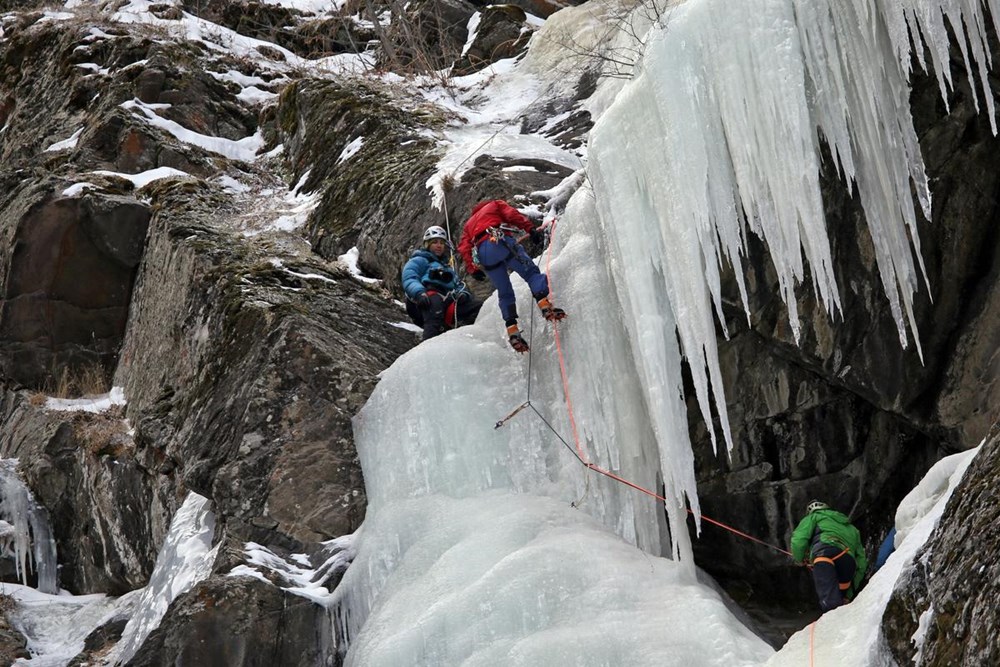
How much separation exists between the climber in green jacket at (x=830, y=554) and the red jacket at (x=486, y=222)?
9.22ft

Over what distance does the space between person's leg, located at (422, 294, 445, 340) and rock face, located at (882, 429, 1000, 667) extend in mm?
4939

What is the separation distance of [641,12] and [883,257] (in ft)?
14.2

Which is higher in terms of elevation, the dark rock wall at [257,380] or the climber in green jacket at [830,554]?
the dark rock wall at [257,380]

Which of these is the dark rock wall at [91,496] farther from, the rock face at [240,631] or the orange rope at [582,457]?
the orange rope at [582,457]

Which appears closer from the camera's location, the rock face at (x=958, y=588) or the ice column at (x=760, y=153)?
the rock face at (x=958, y=588)

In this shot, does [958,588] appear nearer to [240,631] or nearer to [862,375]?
[862,375]

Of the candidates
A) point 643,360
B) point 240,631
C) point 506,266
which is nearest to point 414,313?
point 506,266

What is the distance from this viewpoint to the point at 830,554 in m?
6.61

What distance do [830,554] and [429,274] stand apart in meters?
3.65

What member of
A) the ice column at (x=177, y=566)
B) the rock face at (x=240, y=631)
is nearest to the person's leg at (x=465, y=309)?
the ice column at (x=177, y=566)

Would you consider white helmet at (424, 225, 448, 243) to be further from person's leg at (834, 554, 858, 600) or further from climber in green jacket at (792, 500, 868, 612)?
person's leg at (834, 554, 858, 600)

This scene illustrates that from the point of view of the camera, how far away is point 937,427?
23.6 feet

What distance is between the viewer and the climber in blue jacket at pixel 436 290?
27.8ft

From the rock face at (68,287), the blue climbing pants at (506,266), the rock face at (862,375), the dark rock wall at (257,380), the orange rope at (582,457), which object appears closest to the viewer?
the orange rope at (582,457)
